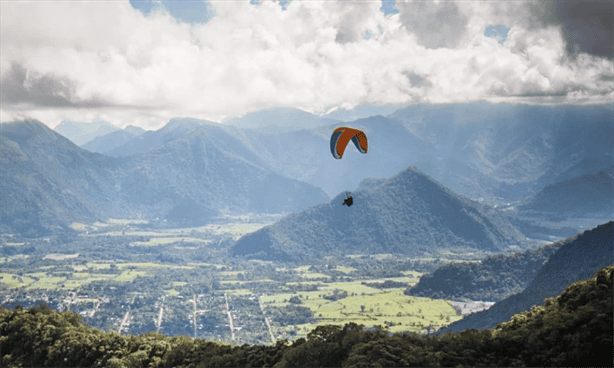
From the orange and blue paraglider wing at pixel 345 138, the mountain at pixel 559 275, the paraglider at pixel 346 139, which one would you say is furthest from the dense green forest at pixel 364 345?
the mountain at pixel 559 275

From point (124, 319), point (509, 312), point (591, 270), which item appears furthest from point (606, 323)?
point (124, 319)

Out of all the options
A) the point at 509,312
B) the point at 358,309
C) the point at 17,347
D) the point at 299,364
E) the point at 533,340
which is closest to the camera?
the point at 533,340

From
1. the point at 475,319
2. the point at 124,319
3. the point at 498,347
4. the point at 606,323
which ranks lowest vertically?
the point at 124,319

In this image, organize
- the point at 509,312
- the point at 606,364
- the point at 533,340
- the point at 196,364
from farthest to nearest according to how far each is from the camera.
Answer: the point at 509,312 → the point at 196,364 → the point at 533,340 → the point at 606,364

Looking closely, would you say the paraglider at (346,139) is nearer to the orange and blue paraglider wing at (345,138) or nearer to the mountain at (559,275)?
the orange and blue paraglider wing at (345,138)

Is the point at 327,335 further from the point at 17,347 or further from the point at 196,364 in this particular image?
the point at 17,347

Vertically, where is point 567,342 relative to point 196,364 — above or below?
above
